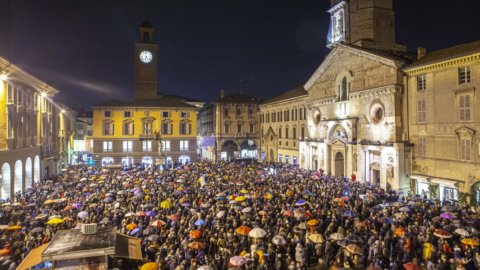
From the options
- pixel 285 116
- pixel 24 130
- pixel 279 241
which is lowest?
pixel 279 241

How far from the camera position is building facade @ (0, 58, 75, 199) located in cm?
2647

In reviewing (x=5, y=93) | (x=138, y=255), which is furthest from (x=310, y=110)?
(x=138, y=255)

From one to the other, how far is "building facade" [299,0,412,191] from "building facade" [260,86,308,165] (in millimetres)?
3925

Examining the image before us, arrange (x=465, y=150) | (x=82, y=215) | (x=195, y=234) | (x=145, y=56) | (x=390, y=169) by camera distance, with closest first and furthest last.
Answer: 1. (x=195, y=234)
2. (x=82, y=215)
3. (x=465, y=150)
4. (x=390, y=169)
5. (x=145, y=56)

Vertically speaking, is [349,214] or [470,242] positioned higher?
[349,214]

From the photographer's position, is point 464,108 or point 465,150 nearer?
point 465,150

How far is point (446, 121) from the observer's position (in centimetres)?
2616

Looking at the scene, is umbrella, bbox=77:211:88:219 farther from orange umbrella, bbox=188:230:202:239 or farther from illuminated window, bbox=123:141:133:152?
illuminated window, bbox=123:141:133:152

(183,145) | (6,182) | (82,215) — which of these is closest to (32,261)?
(82,215)

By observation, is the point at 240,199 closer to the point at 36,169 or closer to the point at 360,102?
the point at 360,102

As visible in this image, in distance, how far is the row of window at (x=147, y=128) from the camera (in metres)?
57.3

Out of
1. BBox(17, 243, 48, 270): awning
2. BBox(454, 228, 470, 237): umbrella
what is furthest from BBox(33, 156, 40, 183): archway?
BBox(454, 228, 470, 237): umbrella

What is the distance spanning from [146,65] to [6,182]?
39472 millimetres

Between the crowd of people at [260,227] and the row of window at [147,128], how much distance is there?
3107cm
